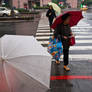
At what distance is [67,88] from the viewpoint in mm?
4035

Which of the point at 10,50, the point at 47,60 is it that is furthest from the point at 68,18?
the point at 10,50

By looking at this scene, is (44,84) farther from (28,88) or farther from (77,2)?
(77,2)

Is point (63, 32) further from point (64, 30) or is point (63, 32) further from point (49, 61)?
point (49, 61)

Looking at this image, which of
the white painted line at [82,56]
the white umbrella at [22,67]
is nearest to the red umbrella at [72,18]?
the white painted line at [82,56]

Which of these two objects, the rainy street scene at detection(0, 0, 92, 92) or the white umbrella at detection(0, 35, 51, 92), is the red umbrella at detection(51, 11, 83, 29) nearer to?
the rainy street scene at detection(0, 0, 92, 92)

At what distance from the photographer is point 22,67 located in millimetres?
2014

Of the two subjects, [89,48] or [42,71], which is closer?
[42,71]

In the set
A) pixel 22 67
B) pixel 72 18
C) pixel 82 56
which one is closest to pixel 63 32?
pixel 72 18

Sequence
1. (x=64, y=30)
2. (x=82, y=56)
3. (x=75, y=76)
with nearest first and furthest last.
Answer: (x=64, y=30), (x=75, y=76), (x=82, y=56)

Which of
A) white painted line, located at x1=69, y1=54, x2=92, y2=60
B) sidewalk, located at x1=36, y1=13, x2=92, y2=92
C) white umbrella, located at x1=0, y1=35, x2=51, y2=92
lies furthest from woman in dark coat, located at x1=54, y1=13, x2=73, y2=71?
white umbrella, located at x1=0, y1=35, x2=51, y2=92

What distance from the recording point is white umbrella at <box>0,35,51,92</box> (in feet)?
6.30

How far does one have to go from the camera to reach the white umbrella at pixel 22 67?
1.92m

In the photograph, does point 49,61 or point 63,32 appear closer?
point 49,61

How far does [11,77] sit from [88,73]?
3367mm
